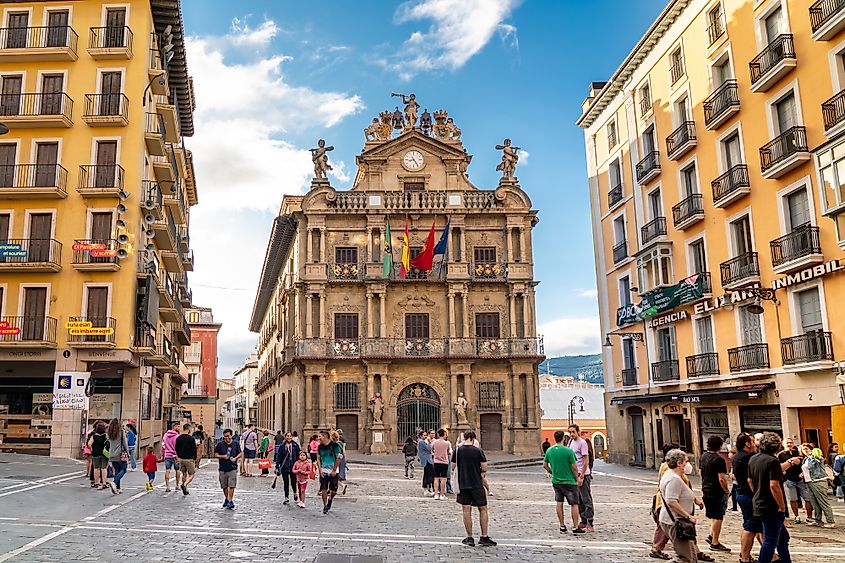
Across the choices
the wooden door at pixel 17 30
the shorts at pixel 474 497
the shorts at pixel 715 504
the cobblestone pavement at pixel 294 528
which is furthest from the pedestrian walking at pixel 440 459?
the wooden door at pixel 17 30

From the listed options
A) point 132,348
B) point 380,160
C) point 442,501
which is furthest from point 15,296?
point 380,160

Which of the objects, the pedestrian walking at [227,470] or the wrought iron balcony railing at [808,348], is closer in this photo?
the pedestrian walking at [227,470]

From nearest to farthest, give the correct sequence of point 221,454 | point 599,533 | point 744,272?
point 599,533, point 221,454, point 744,272

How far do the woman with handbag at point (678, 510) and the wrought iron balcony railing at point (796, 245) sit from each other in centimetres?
1388

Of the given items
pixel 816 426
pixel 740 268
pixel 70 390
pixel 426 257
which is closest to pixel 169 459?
pixel 70 390

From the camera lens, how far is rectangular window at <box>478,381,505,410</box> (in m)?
41.4

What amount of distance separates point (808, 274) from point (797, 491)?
26.3 ft

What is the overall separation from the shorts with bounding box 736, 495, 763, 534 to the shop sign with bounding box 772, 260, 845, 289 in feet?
39.3

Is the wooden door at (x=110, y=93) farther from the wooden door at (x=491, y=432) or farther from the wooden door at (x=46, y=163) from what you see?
the wooden door at (x=491, y=432)

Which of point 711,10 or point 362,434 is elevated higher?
point 711,10

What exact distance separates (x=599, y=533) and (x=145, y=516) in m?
8.56

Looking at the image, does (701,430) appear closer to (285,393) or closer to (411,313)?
(411,313)

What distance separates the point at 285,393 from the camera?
159 ft

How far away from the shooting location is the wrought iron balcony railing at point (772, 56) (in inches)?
853
